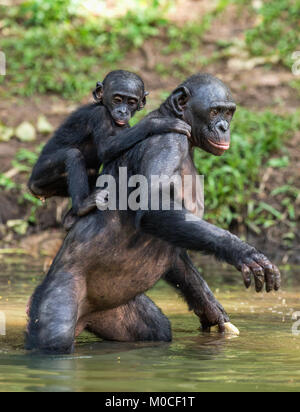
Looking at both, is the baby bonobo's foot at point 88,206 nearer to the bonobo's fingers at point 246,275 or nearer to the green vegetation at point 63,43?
the bonobo's fingers at point 246,275

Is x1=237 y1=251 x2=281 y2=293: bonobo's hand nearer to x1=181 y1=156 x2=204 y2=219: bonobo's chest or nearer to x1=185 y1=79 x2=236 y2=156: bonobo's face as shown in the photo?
x1=181 y1=156 x2=204 y2=219: bonobo's chest

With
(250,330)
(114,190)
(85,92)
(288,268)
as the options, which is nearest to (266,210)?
(288,268)

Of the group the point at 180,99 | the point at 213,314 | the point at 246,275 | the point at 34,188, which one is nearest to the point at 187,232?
the point at 246,275

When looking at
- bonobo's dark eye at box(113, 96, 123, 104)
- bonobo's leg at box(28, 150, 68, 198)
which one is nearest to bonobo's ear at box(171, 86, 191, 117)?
bonobo's dark eye at box(113, 96, 123, 104)

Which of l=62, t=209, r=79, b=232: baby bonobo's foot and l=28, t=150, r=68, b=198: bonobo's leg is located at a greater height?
l=28, t=150, r=68, b=198: bonobo's leg

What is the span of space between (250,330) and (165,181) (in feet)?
5.36

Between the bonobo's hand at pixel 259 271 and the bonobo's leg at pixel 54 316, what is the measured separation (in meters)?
1.14

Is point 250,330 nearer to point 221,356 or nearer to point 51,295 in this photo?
point 221,356

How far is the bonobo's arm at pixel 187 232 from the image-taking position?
4.83 m

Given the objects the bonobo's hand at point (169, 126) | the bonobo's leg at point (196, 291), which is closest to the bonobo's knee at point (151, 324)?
the bonobo's leg at point (196, 291)

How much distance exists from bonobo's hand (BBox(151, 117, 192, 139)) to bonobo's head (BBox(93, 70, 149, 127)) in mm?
A: 874

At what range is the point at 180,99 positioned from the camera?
224 inches

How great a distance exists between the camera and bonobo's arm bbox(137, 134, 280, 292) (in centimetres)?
483

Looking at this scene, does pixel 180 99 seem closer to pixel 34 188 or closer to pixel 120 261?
pixel 120 261
